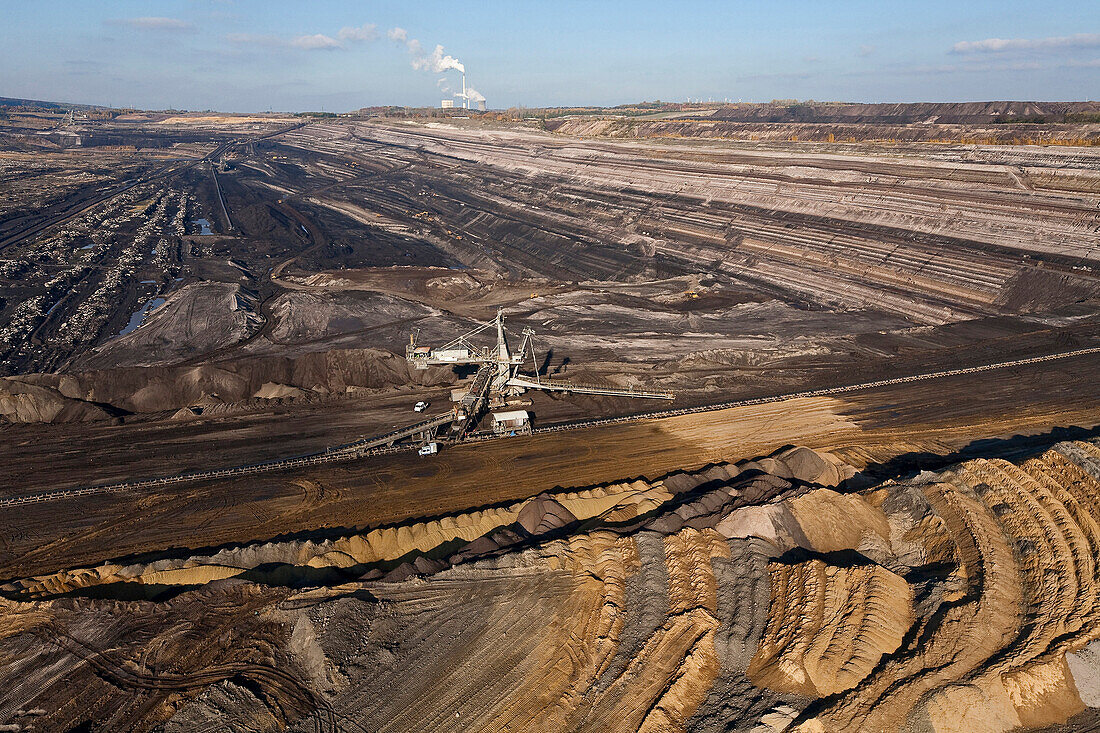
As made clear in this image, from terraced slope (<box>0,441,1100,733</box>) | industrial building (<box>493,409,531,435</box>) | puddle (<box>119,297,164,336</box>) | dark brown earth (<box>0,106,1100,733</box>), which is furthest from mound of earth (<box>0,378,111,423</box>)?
industrial building (<box>493,409,531,435</box>)

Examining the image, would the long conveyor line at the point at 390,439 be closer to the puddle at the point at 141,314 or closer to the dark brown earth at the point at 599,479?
the dark brown earth at the point at 599,479

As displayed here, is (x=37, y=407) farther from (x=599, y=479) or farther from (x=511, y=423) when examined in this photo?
(x=599, y=479)

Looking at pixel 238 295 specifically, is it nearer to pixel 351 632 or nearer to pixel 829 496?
pixel 351 632

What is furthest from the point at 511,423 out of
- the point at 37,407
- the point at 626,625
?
the point at 37,407

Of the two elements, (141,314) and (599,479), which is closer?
(599,479)

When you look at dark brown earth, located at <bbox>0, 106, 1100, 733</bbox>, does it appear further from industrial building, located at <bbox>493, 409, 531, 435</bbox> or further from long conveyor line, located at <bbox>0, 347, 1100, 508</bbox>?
industrial building, located at <bbox>493, 409, 531, 435</bbox>

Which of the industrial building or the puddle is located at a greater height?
the puddle

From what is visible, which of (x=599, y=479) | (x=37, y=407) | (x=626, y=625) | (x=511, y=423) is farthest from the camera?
(x=37, y=407)

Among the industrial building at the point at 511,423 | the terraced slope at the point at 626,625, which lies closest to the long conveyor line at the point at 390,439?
the industrial building at the point at 511,423

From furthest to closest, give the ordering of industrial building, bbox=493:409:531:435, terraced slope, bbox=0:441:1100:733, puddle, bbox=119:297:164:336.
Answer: puddle, bbox=119:297:164:336, industrial building, bbox=493:409:531:435, terraced slope, bbox=0:441:1100:733
